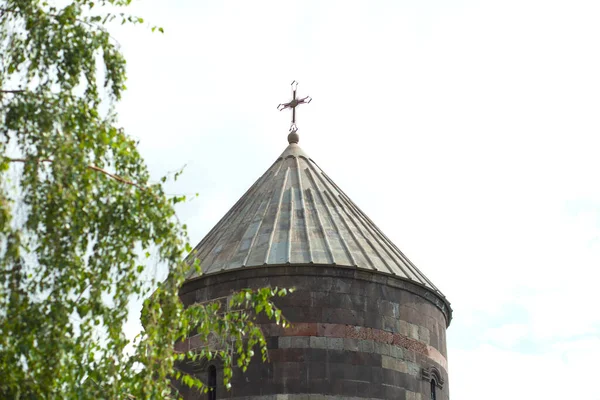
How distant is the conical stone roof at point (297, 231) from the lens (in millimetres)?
13688

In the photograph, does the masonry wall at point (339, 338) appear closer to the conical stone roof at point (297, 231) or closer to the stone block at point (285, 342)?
the stone block at point (285, 342)

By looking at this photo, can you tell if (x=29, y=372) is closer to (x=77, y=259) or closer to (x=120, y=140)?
(x=77, y=259)

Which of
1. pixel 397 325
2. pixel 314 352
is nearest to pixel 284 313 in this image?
pixel 314 352

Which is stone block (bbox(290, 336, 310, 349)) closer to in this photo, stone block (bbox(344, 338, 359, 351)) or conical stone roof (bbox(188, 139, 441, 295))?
stone block (bbox(344, 338, 359, 351))

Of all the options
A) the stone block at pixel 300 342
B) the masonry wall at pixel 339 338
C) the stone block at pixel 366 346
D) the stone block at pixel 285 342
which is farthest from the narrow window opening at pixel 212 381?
the stone block at pixel 366 346

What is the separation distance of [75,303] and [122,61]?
2.12m

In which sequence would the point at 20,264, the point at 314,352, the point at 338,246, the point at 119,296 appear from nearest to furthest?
the point at 20,264, the point at 119,296, the point at 314,352, the point at 338,246

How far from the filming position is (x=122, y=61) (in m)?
8.41

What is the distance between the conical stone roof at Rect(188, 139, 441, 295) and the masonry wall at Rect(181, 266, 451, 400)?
21cm

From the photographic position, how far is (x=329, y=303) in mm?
13172

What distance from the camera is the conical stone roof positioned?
44.9 feet

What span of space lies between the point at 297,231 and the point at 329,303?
1.46 m

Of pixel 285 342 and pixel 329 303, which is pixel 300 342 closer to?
pixel 285 342

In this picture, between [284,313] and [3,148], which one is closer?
[3,148]
